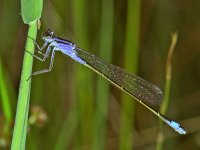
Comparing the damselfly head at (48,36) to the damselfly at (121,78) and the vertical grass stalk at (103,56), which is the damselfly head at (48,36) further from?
the vertical grass stalk at (103,56)

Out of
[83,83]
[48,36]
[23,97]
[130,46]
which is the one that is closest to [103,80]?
[83,83]

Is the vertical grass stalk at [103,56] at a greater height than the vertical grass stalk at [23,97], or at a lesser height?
A: greater

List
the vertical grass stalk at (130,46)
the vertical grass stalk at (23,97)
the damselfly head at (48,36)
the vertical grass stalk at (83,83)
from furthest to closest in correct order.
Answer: the vertical grass stalk at (83,83) < the vertical grass stalk at (130,46) < the damselfly head at (48,36) < the vertical grass stalk at (23,97)

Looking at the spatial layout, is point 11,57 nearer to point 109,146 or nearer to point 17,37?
point 17,37

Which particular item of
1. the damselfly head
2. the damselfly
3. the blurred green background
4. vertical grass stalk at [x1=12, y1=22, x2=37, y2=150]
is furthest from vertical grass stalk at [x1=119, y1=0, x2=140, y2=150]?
vertical grass stalk at [x1=12, y1=22, x2=37, y2=150]

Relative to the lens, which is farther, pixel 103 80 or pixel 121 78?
pixel 103 80

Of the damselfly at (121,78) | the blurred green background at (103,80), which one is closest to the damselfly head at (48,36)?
the damselfly at (121,78)

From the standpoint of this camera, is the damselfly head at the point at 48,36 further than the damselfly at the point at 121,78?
No

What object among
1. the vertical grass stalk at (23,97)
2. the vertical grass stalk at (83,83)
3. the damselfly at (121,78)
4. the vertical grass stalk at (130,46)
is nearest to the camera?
the vertical grass stalk at (23,97)

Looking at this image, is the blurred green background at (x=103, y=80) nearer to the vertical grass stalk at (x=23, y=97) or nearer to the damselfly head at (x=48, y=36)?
the damselfly head at (x=48, y=36)

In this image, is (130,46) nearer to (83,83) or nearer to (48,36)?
(83,83)
